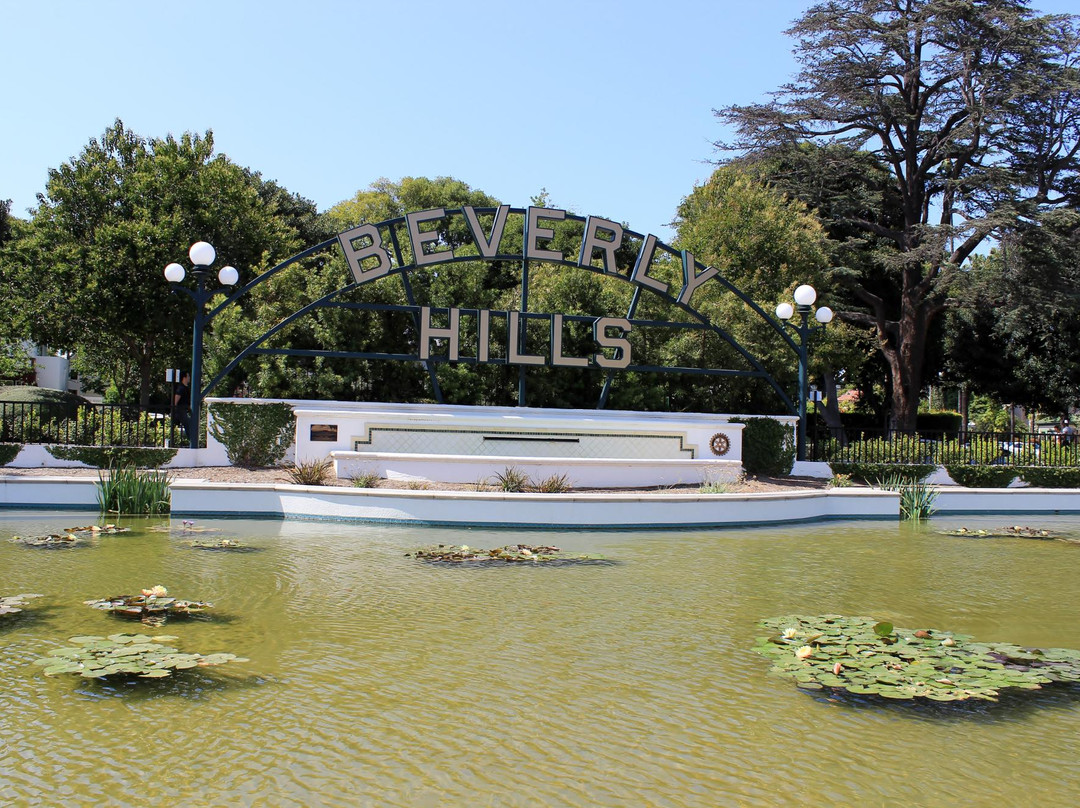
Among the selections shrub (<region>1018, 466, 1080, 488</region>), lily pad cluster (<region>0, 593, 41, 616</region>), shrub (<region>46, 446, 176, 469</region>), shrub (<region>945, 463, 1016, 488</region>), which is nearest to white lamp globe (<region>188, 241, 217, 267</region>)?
shrub (<region>46, 446, 176, 469</region>)

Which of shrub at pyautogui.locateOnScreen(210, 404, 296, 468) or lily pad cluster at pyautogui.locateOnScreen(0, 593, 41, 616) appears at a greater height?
shrub at pyautogui.locateOnScreen(210, 404, 296, 468)

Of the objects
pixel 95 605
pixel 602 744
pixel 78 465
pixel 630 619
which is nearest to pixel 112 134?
pixel 78 465

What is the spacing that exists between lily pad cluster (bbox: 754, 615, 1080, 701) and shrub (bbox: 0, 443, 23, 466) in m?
15.9

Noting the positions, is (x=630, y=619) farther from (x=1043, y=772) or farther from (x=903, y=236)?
(x=903, y=236)

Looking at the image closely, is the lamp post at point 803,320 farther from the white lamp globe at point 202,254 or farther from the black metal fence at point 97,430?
the black metal fence at point 97,430

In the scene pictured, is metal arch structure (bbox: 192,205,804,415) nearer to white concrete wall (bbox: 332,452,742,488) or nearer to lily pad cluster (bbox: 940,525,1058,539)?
white concrete wall (bbox: 332,452,742,488)

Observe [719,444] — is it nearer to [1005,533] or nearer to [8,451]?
[1005,533]

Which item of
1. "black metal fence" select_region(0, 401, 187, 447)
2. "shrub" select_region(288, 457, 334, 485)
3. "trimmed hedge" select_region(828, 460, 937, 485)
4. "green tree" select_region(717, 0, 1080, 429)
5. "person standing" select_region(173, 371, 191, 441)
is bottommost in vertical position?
"shrub" select_region(288, 457, 334, 485)

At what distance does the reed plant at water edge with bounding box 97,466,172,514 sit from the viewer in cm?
1312

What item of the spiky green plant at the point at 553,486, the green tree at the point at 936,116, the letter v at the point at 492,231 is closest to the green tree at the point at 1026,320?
the green tree at the point at 936,116

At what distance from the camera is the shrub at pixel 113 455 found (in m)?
16.8

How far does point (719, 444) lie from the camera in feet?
59.2

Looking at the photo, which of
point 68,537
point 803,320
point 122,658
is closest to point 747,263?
point 803,320

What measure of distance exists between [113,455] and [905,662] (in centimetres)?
1565
